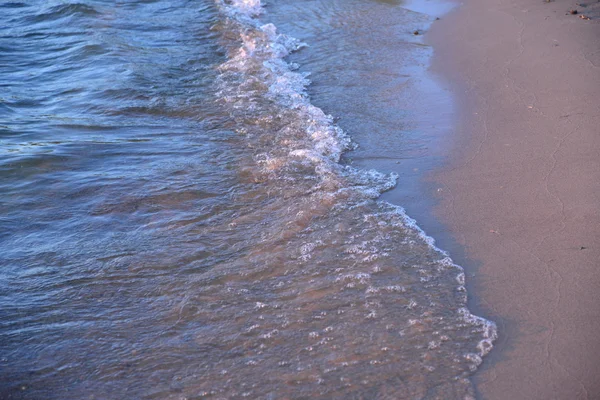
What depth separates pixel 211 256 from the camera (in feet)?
12.4

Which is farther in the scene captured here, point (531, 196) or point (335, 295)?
point (531, 196)

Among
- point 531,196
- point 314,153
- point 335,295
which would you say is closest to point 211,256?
point 335,295

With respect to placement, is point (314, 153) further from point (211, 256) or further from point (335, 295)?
point (335, 295)

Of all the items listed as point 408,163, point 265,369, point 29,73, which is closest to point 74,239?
point 265,369

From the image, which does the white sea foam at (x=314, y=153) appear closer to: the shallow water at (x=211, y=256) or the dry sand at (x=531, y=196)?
the shallow water at (x=211, y=256)

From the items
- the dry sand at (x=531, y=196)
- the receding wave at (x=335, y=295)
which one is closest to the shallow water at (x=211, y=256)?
the receding wave at (x=335, y=295)

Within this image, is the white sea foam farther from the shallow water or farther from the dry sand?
the dry sand

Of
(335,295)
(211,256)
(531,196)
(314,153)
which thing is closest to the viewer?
(335,295)

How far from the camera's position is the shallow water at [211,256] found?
2.88 meters

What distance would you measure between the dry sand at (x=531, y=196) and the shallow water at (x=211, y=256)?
0.24 meters

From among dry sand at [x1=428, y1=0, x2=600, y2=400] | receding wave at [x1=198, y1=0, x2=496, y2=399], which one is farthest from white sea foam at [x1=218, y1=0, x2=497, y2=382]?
dry sand at [x1=428, y1=0, x2=600, y2=400]

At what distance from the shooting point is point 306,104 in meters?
6.16

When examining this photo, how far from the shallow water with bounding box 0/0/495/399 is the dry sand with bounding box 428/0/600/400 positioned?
0.24 m

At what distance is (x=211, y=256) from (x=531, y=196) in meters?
2.27
